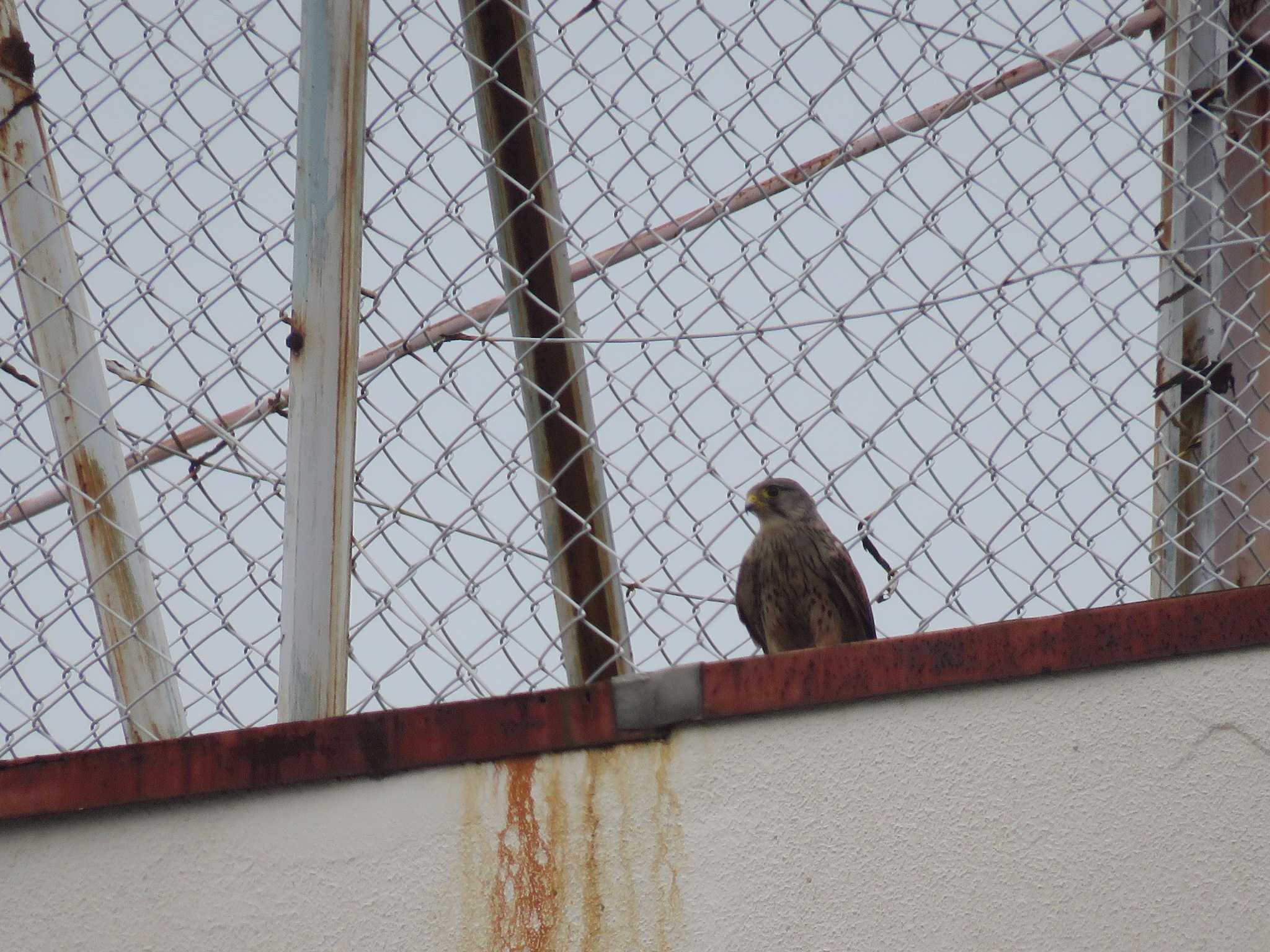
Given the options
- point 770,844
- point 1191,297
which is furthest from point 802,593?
point 770,844

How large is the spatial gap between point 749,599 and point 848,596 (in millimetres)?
248

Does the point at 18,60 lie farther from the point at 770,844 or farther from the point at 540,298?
the point at 770,844

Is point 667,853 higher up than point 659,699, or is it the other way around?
point 659,699

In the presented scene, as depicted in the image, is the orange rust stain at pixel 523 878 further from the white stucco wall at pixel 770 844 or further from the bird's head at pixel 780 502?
the bird's head at pixel 780 502

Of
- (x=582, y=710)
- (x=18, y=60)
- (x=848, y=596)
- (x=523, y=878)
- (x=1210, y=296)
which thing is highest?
(x=18, y=60)

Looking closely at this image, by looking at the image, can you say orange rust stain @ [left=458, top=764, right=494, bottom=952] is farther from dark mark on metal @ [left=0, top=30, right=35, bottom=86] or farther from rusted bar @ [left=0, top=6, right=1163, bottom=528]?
dark mark on metal @ [left=0, top=30, right=35, bottom=86]

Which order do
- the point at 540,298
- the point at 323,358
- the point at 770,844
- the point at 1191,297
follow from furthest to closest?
the point at 1191,297, the point at 540,298, the point at 323,358, the point at 770,844

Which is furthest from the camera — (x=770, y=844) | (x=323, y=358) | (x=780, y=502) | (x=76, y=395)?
(x=780, y=502)

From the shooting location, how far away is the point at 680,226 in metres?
2.35

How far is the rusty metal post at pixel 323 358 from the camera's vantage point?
2.08 m

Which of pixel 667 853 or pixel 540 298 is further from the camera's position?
pixel 540 298

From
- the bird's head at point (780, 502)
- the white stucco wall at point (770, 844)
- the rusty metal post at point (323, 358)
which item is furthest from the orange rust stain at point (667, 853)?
the bird's head at point (780, 502)

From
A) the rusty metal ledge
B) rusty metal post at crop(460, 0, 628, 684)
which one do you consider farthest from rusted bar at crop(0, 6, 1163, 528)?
the rusty metal ledge

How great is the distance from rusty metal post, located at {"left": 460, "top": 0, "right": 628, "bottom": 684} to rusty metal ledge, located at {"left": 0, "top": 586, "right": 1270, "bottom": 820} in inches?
8.2
